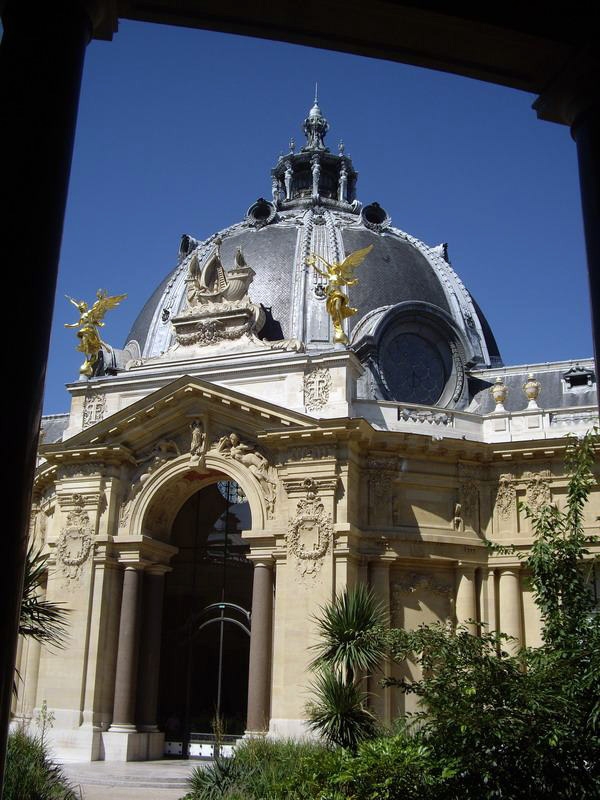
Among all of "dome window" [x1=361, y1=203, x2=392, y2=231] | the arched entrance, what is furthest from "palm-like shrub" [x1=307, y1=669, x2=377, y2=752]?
"dome window" [x1=361, y1=203, x2=392, y2=231]

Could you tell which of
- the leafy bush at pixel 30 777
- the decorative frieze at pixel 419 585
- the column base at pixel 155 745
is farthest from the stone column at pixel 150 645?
the leafy bush at pixel 30 777

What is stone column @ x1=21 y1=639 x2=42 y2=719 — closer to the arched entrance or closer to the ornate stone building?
the ornate stone building

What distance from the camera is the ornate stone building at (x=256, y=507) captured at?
26.7 meters

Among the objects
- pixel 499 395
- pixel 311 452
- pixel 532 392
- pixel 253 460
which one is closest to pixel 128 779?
pixel 253 460

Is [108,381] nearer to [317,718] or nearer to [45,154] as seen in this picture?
[317,718]

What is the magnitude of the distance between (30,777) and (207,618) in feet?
52.2

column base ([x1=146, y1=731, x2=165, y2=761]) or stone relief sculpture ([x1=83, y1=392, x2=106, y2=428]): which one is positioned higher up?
stone relief sculpture ([x1=83, y1=392, x2=106, y2=428])

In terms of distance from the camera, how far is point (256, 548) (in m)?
27.3

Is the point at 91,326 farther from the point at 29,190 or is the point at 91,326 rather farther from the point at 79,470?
→ the point at 29,190

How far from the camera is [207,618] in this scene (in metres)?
29.5

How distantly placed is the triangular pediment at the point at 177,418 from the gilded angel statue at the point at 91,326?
337cm

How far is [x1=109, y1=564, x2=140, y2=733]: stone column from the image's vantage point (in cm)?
2739

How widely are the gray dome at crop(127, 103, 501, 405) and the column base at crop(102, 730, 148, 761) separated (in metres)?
13.1

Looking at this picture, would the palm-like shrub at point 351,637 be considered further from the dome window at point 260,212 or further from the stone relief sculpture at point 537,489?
the dome window at point 260,212
